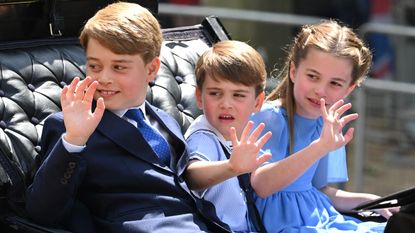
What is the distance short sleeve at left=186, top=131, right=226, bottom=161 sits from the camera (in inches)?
151

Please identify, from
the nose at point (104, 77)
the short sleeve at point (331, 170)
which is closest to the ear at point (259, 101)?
the short sleeve at point (331, 170)

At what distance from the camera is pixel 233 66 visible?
383 centimetres

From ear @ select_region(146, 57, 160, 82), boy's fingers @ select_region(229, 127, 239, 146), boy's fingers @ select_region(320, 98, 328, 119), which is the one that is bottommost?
boy's fingers @ select_region(229, 127, 239, 146)

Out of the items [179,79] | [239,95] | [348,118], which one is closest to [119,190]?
[239,95]

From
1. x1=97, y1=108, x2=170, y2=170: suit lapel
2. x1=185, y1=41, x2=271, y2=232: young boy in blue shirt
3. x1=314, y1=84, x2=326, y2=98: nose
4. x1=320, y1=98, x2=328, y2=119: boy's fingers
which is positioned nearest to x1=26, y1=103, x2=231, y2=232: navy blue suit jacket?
→ x1=97, y1=108, x2=170, y2=170: suit lapel

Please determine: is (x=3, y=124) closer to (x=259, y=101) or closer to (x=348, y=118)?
(x=259, y=101)

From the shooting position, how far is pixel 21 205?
3779 mm

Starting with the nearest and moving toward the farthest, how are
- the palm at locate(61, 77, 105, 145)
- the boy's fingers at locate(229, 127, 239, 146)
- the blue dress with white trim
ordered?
the palm at locate(61, 77, 105, 145), the boy's fingers at locate(229, 127, 239, 146), the blue dress with white trim

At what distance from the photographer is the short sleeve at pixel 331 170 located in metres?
4.34

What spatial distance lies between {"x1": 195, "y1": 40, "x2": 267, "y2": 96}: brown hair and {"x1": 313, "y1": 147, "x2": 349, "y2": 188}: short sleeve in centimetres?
54

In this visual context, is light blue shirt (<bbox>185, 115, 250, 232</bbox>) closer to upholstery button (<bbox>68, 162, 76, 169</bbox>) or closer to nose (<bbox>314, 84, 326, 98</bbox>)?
nose (<bbox>314, 84, 326, 98</bbox>)

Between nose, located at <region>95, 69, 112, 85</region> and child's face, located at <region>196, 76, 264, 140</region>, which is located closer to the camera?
nose, located at <region>95, 69, 112, 85</region>

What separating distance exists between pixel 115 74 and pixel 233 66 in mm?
431

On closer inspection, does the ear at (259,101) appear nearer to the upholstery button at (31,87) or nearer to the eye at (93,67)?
the eye at (93,67)
